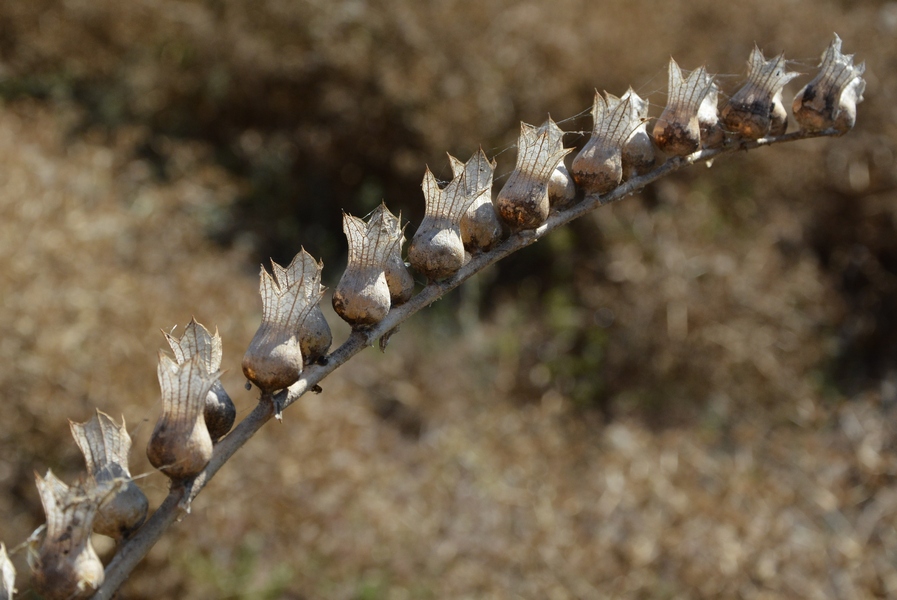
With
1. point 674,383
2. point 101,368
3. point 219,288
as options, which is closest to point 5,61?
point 219,288

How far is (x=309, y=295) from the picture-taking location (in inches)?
35.5

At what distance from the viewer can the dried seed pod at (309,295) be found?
902mm

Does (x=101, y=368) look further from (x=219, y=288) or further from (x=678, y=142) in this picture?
(x=678, y=142)

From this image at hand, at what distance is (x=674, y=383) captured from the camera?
5.10 m

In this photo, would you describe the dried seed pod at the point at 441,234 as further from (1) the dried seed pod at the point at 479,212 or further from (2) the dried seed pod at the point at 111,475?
(2) the dried seed pod at the point at 111,475

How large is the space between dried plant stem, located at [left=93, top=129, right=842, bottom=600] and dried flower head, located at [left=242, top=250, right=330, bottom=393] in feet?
0.08

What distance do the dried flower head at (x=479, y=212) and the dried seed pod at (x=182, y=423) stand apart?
14.0 inches

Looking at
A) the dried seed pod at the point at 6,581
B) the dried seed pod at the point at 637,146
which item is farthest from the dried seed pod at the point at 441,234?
the dried seed pod at the point at 6,581

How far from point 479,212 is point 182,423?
1.40ft

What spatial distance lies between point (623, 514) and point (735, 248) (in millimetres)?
2017

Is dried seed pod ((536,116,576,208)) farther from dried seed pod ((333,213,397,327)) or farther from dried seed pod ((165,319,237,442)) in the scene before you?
dried seed pod ((165,319,237,442))

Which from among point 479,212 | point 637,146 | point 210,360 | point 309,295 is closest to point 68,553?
point 210,360

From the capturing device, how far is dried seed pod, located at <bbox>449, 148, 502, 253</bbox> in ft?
3.35

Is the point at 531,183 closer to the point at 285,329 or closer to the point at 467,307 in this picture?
the point at 285,329
